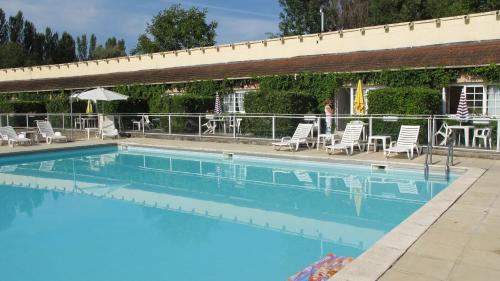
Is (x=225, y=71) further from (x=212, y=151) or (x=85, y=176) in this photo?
(x=85, y=176)

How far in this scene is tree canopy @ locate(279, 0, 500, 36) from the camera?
34.1 metres

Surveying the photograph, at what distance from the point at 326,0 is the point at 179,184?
124 feet

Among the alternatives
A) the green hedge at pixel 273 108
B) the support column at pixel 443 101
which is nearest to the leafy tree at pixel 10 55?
the green hedge at pixel 273 108

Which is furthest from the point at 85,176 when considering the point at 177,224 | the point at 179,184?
the point at 177,224

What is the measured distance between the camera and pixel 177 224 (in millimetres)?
8508

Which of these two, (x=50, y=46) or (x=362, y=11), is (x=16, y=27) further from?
(x=362, y=11)

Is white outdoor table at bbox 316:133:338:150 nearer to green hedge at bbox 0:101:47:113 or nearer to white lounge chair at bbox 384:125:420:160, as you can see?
white lounge chair at bbox 384:125:420:160

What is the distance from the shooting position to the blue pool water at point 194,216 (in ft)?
21.4

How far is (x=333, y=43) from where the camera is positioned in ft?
74.6

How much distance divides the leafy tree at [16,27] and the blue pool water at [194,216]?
5957 centimetres

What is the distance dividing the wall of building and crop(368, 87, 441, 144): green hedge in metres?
5.69

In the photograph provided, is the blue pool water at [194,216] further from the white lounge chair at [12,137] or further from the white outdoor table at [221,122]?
the white outdoor table at [221,122]

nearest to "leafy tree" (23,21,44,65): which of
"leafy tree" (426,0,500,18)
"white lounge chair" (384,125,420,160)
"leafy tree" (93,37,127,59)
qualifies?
"leafy tree" (93,37,127,59)

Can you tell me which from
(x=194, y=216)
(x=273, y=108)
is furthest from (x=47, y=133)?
(x=194, y=216)
